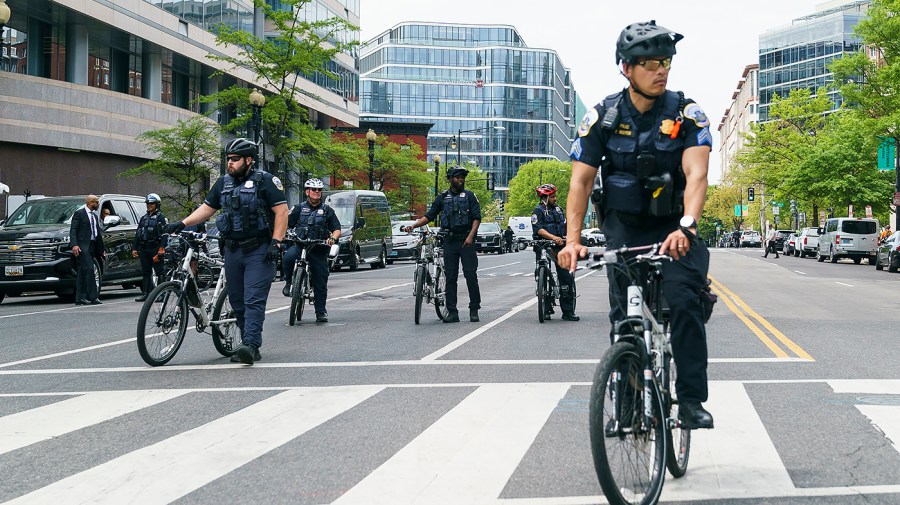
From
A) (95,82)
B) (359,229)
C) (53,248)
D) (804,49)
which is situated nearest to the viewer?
(53,248)

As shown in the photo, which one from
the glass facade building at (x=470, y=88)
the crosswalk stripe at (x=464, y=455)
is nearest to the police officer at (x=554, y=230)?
the crosswalk stripe at (x=464, y=455)

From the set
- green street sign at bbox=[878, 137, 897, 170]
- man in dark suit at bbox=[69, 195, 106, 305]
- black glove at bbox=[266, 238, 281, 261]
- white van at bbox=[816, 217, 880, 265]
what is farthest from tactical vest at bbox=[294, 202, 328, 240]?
green street sign at bbox=[878, 137, 897, 170]

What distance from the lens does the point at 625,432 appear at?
3.96 m

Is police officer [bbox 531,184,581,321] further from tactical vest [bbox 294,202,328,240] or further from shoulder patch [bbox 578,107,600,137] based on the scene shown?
shoulder patch [bbox 578,107,600,137]

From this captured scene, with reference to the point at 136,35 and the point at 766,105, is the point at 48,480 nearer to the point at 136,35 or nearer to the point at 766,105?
the point at 136,35

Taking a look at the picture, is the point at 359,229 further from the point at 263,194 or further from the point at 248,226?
the point at 248,226

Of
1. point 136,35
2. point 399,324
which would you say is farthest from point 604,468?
point 136,35

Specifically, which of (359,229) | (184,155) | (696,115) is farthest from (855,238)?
(696,115)

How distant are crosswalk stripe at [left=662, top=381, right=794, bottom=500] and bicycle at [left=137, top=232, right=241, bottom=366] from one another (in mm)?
4542

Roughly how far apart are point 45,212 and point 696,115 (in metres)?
17.2

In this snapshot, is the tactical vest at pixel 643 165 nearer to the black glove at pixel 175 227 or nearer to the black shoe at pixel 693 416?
the black shoe at pixel 693 416

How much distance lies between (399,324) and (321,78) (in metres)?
45.6

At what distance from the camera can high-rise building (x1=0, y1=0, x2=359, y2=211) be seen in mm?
32562

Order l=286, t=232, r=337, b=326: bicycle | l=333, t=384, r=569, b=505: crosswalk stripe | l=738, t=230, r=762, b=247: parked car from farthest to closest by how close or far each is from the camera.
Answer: l=738, t=230, r=762, b=247: parked car
l=286, t=232, r=337, b=326: bicycle
l=333, t=384, r=569, b=505: crosswalk stripe
